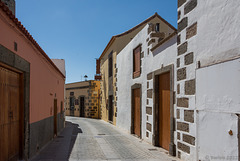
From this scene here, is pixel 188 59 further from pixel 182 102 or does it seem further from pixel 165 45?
pixel 165 45

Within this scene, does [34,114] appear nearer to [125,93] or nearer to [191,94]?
[191,94]

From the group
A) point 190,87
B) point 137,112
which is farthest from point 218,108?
point 137,112

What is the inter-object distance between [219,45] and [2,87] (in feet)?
15.0

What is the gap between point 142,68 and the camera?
34.9 ft

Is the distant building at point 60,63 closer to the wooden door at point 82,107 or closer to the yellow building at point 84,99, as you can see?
the yellow building at point 84,99

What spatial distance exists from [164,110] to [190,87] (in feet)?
8.11

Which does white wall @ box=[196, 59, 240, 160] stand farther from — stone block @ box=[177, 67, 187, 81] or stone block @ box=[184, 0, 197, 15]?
stone block @ box=[184, 0, 197, 15]

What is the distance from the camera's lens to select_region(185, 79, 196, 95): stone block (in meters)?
5.72

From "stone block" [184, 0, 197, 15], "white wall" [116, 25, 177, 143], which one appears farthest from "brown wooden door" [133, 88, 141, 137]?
"stone block" [184, 0, 197, 15]

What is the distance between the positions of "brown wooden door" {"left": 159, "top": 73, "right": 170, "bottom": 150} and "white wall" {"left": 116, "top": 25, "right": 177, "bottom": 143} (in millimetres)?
585

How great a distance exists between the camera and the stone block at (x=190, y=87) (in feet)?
18.8

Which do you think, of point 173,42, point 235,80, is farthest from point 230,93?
point 173,42

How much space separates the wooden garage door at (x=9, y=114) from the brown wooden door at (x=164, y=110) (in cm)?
467

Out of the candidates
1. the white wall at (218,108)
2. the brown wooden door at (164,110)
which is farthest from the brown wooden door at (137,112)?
the white wall at (218,108)
